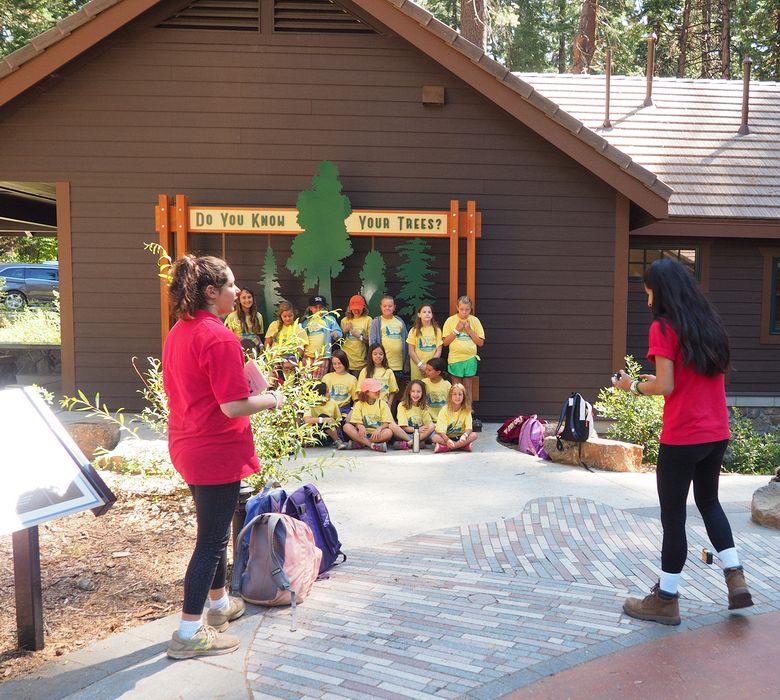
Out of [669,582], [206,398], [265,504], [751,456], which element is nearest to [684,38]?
[751,456]

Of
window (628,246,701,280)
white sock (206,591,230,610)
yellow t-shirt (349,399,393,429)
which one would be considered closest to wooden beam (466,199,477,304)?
yellow t-shirt (349,399,393,429)

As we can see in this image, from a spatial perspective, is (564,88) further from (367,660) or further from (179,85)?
(367,660)

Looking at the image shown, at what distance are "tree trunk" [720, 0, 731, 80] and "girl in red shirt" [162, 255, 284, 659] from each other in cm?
2901

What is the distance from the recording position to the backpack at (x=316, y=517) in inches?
189

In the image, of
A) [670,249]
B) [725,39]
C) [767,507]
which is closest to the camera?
[767,507]

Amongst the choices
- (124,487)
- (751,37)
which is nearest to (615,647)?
(124,487)

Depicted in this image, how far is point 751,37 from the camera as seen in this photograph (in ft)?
98.1

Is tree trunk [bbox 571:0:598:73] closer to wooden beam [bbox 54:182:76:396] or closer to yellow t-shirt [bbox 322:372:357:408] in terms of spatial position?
wooden beam [bbox 54:182:76:396]

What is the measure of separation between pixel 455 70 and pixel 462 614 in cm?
733

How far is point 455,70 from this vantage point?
9.85 m

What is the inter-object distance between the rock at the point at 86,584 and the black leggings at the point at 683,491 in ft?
10.6

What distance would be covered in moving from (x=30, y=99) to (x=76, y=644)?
8192 millimetres

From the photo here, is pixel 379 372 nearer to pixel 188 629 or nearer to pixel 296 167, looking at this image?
pixel 296 167

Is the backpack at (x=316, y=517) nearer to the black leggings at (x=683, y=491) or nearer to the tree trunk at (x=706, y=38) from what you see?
the black leggings at (x=683, y=491)
